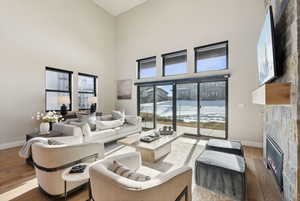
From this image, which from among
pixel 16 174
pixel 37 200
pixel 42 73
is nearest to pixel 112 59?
pixel 42 73

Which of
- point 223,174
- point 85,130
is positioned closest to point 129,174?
point 223,174

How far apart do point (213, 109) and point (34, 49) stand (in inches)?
235

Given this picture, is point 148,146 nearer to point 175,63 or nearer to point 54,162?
point 54,162

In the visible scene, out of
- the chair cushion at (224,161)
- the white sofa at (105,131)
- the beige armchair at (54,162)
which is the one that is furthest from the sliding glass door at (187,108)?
the beige armchair at (54,162)

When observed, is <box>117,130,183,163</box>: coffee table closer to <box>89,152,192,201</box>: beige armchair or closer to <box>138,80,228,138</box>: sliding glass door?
<box>89,152,192,201</box>: beige armchair

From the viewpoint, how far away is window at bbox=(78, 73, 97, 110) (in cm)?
533

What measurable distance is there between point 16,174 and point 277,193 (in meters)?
3.89

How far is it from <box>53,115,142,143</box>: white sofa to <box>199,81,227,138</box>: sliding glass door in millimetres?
2280

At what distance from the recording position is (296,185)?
1.16 meters

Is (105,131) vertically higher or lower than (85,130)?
lower

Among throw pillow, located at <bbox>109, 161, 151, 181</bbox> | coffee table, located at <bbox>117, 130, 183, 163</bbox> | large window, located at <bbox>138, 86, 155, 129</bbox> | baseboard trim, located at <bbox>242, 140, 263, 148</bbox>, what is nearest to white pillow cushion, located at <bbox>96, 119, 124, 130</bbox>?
coffee table, located at <bbox>117, 130, 183, 163</bbox>

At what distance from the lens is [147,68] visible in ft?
19.3

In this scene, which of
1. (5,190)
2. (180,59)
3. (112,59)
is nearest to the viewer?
(5,190)

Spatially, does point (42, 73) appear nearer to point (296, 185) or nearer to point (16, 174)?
point (16, 174)
